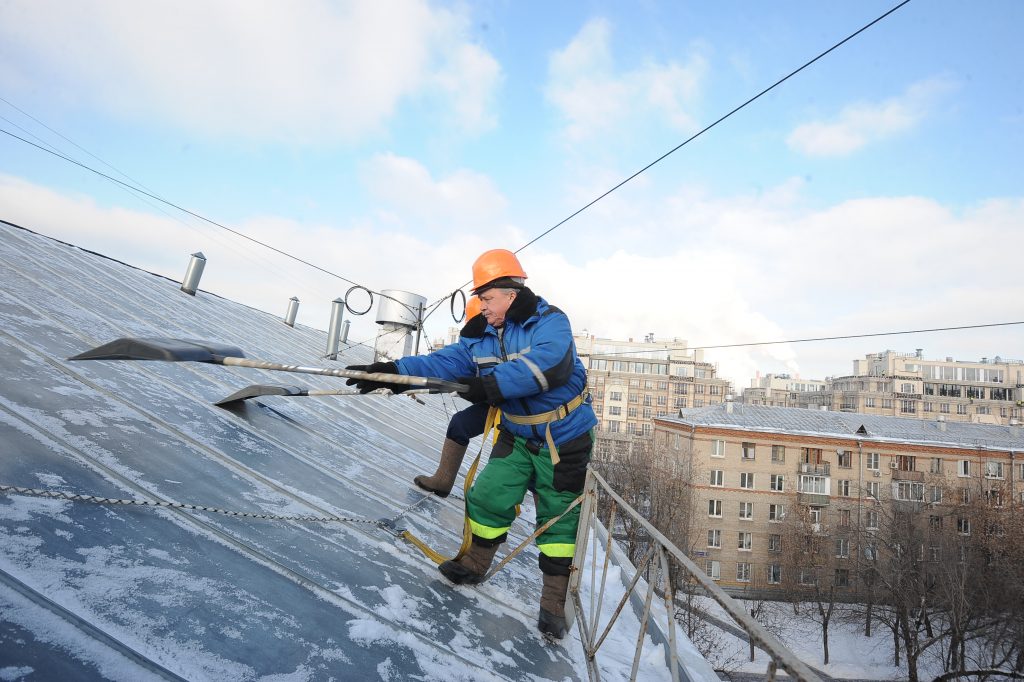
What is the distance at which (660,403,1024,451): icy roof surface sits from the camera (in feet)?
139

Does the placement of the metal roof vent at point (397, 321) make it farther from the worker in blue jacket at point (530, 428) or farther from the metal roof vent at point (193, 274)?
the worker in blue jacket at point (530, 428)

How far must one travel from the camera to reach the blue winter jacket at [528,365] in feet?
9.24

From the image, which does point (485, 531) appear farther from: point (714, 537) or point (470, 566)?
point (714, 537)

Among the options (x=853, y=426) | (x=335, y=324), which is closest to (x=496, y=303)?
(x=335, y=324)

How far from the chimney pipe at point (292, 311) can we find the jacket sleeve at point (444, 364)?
1297 centimetres

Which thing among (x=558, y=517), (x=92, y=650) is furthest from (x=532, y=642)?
(x=92, y=650)

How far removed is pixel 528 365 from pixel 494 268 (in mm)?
741

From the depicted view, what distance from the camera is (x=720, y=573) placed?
134 feet

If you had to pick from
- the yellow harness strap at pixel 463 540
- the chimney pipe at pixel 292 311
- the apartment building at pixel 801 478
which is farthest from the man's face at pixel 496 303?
the apartment building at pixel 801 478

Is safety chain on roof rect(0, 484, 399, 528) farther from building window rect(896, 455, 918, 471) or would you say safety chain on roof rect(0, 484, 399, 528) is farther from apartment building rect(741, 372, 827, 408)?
apartment building rect(741, 372, 827, 408)

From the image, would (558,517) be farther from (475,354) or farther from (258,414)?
(258,414)

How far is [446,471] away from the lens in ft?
14.9

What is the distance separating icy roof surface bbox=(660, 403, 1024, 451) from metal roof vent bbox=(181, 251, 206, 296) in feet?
126

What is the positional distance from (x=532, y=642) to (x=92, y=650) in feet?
6.28
